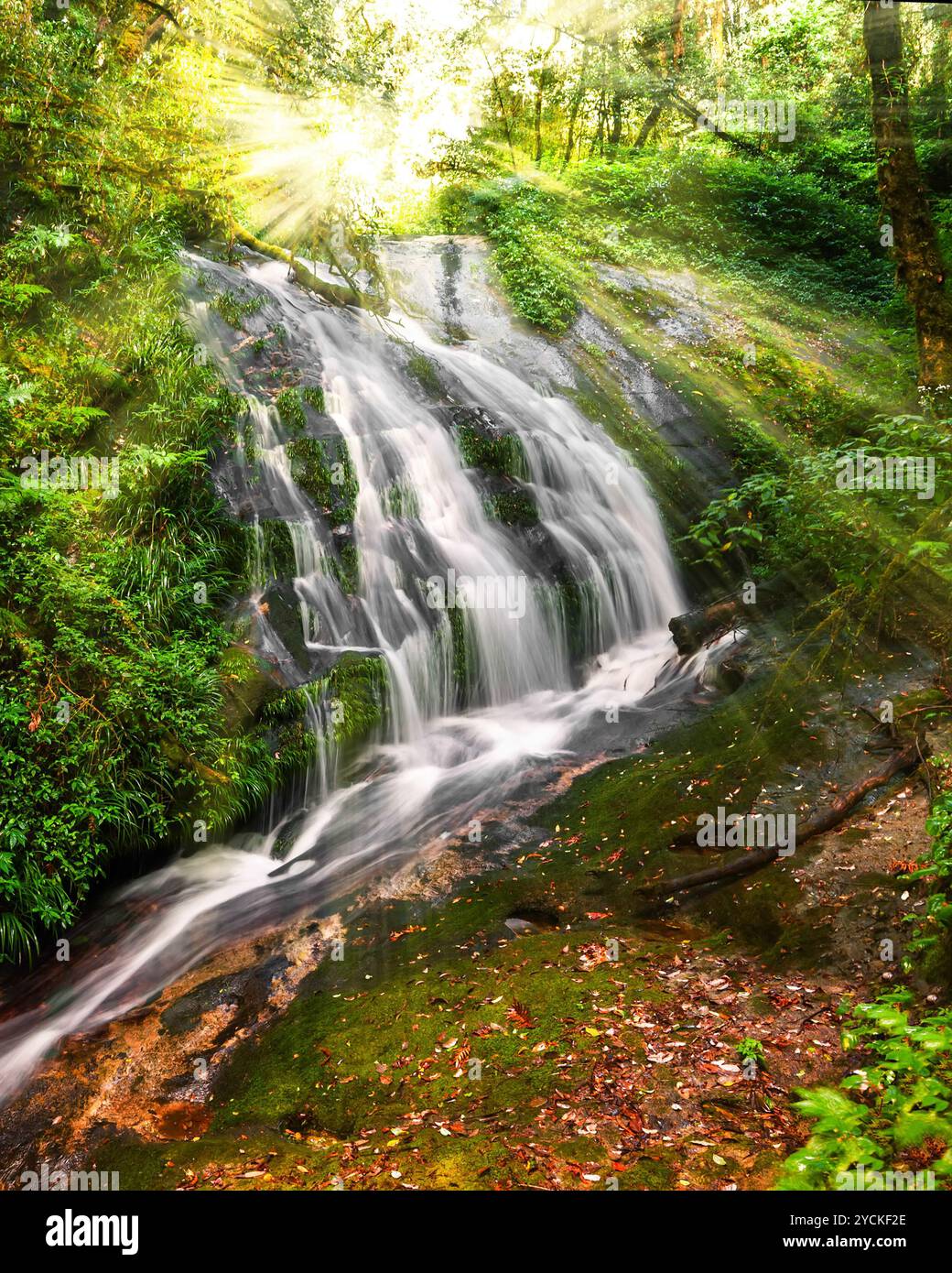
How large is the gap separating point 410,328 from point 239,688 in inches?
340

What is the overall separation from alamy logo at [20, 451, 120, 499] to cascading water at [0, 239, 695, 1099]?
61.6 inches

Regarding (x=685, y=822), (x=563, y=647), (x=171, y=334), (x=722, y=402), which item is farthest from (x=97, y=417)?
(x=722, y=402)

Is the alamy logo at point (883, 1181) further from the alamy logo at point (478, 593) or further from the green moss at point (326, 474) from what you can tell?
the green moss at point (326, 474)

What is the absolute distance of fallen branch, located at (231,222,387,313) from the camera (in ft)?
42.1

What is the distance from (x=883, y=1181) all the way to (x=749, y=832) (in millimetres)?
3216

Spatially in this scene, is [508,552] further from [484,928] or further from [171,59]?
[171,59]

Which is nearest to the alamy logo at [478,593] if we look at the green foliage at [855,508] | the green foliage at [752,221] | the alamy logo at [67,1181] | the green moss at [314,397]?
the green moss at [314,397]

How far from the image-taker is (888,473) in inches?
233

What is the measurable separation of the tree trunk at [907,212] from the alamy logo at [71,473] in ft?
27.8

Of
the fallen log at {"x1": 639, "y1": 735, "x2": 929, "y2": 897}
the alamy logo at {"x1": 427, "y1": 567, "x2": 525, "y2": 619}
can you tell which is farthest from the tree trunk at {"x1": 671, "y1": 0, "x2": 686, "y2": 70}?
the fallen log at {"x1": 639, "y1": 735, "x2": 929, "y2": 897}

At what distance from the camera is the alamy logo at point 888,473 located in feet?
18.2

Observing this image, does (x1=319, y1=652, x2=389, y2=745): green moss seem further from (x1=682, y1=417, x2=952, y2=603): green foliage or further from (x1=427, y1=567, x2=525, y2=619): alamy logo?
(x1=682, y1=417, x2=952, y2=603): green foliage
